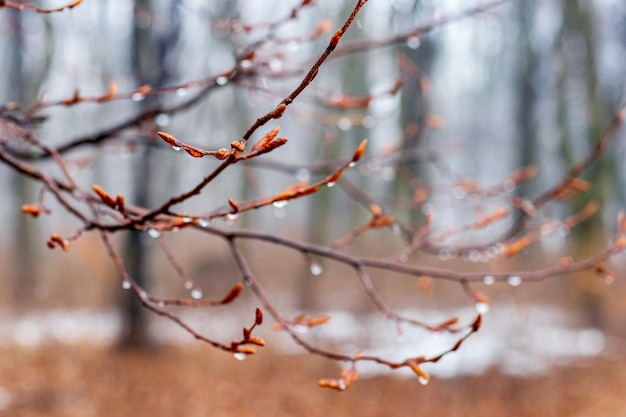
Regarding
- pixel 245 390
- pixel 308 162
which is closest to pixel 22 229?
pixel 308 162

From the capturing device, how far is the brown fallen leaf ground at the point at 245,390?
7672mm

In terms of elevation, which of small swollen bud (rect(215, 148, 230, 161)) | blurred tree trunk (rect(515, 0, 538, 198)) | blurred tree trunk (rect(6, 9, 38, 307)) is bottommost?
small swollen bud (rect(215, 148, 230, 161))

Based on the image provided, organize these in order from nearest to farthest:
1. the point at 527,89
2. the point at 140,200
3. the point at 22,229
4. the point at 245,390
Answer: the point at 245,390 < the point at 140,200 < the point at 22,229 < the point at 527,89

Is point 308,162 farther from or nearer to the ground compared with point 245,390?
farther from the ground

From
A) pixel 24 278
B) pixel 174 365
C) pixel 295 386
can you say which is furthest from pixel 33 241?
pixel 295 386

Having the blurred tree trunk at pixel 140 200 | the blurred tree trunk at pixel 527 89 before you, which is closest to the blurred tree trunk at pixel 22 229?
the blurred tree trunk at pixel 140 200

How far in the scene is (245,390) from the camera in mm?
8406

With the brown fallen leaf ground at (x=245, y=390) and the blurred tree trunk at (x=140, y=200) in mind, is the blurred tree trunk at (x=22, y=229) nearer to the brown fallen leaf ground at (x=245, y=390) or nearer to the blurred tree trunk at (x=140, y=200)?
the blurred tree trunk at (x=140, y=200)

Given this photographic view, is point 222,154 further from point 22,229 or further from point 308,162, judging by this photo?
point 22,229

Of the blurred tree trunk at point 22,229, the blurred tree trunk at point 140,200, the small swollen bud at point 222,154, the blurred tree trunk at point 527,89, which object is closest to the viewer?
the small swollen bud at point 222,154

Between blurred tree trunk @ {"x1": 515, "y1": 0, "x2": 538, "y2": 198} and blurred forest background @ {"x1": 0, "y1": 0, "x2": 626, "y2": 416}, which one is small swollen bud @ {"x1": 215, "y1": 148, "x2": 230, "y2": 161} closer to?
blurred forest background @ {"x1": 0, "y1": 0, "x2": 626, "y2": 416}

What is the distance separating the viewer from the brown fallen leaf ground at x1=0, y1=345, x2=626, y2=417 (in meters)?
7.67

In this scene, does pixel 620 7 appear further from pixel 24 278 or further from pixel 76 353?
pixel 24 278

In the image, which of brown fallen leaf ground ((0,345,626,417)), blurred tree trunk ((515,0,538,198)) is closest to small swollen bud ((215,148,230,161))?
brown fallen leaf ground ((0,345,626,417))
